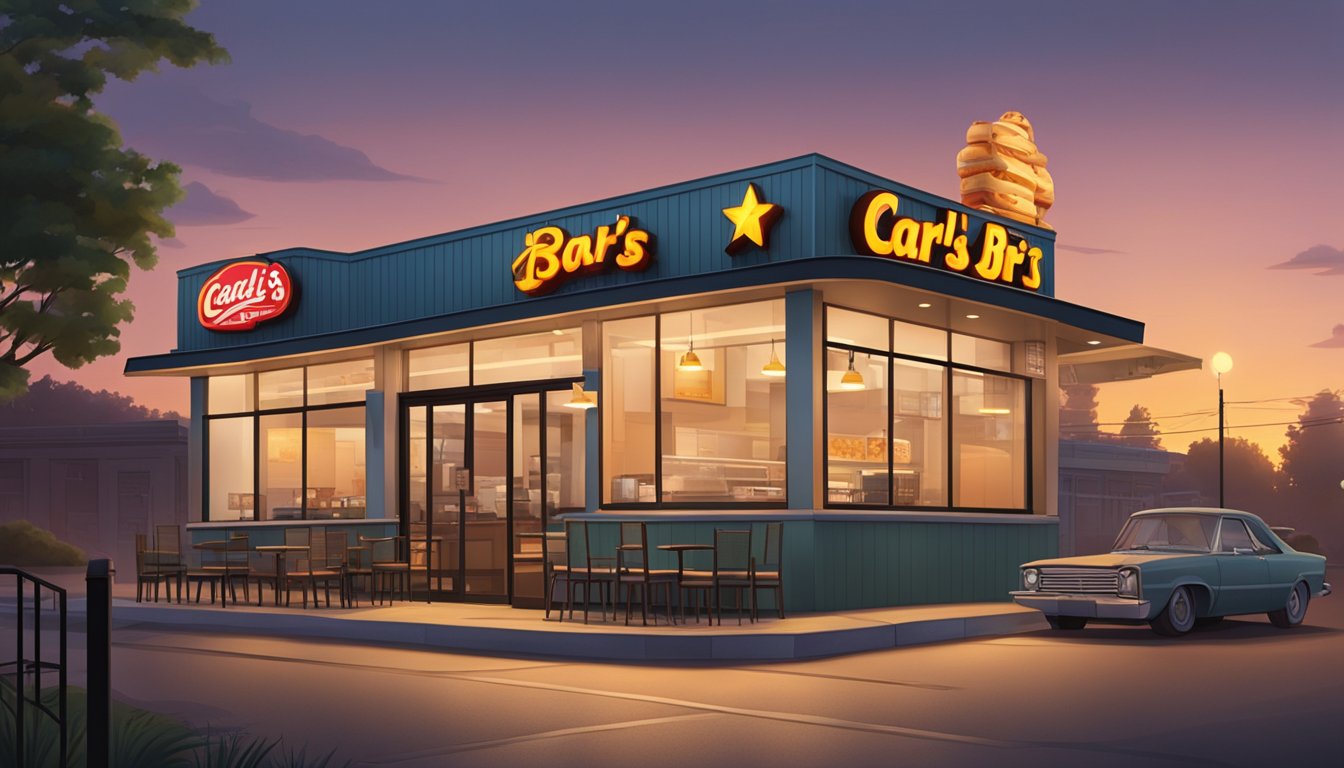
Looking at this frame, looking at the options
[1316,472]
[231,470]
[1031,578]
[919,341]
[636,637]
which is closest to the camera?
[636,637]

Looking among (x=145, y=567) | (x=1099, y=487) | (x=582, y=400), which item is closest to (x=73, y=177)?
(x=145, y=567)

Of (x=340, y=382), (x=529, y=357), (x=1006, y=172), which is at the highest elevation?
(x=1006, y=172)

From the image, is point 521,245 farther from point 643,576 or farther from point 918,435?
point 643,576

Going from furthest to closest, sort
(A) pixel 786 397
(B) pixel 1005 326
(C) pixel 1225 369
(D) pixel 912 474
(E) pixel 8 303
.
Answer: (E) pixel 8 303
(C) pixel 1225 369
(B) pixel 1005 326
(D) pixel 912 474
(A) pixel 786 397

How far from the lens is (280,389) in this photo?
23.7 m

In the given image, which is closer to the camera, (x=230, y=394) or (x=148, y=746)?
(x=148, y=746)

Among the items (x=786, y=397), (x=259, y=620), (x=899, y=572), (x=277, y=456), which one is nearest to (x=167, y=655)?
(x=259, y=620)

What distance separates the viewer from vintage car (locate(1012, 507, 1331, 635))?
47.8 feet

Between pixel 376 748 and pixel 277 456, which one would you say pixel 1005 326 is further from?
pixel 376 748

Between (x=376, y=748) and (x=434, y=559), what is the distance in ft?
40.5

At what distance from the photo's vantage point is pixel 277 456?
77.4 ft

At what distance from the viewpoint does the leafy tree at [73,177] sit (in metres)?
22.6

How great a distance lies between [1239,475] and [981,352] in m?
125

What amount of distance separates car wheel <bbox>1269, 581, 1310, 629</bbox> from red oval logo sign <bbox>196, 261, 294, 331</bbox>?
15.7 m
